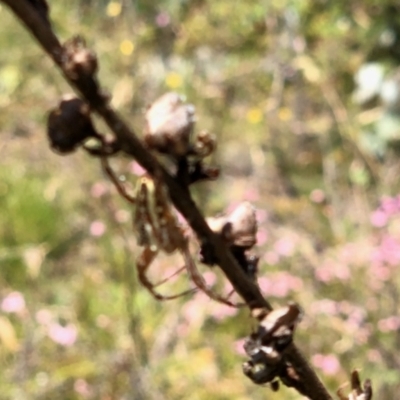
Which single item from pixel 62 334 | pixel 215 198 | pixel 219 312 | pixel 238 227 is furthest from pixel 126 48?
pixel 238 227

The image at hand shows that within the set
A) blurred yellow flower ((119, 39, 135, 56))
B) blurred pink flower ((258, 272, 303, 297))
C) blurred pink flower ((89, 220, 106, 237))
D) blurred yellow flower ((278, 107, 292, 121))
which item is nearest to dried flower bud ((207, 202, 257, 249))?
blurred pink flower ((258, 272, 303, 297))

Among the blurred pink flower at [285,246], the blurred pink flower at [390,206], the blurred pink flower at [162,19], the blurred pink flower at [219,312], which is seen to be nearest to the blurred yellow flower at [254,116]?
the blurred pink flower at [162,19]

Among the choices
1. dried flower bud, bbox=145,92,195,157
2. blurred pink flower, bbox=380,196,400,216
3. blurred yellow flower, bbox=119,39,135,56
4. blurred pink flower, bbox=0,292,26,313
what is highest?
blurred yellow flower, bbox=119,39,135,56

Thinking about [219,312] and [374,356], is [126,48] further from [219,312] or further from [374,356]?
[374,356]

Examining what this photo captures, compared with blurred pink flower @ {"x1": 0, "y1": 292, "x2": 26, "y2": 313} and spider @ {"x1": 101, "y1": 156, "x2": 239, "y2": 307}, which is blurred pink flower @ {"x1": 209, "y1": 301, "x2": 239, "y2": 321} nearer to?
blurred pink flower @ {"x1": 0, "y1": 292, "x2": 26, "y2": 313}

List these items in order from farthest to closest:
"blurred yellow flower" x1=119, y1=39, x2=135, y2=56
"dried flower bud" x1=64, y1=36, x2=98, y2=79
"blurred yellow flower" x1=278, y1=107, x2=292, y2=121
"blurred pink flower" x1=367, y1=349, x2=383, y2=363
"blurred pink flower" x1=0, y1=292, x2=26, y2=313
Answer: "blurred yellow flower" x1=278, y1=107, x2=292, y2=121, "blurred yellow flower" x1=119, y1=39, x2=135, y2=56, "blurred pink flower" x1=0, y1=292, x2=26, y2=313, "blurred pink flower" x1=367, y1=349, x2=383, y2=363, "dried flower bud" x1=64, y1=36, x2=98, y2=79

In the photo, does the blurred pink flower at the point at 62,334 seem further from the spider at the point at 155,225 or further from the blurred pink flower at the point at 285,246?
the spider at the point at 155,225
